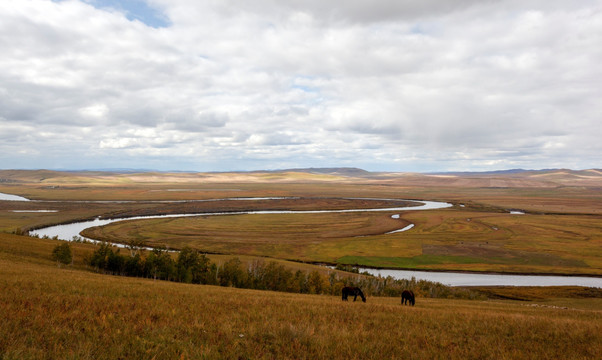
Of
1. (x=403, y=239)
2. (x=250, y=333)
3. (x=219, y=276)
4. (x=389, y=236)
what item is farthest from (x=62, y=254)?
(x=389, y=236)

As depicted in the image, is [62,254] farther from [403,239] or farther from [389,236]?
[389,236]

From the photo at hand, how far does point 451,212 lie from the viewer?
173500 mm

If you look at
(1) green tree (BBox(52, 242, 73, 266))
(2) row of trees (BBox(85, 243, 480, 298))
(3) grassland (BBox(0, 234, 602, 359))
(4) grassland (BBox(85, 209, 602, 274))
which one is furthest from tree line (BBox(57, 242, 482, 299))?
(3) grassland (BBox(0, 234, 602, 359))

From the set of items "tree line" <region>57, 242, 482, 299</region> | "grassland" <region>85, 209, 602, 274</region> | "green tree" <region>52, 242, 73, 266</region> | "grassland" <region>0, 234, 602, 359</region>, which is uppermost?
"grassland" <region>0, 234, 602, 359</region>

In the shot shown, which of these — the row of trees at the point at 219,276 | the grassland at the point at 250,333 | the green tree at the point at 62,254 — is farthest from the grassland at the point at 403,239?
the grassland at the point at 250,333

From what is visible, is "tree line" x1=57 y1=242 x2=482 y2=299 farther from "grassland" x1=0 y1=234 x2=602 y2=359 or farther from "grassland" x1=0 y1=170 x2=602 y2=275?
"grassland" x1=0 y1=234 x2=602 y2=359

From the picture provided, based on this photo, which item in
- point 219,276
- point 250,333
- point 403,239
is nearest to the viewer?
point 250,333

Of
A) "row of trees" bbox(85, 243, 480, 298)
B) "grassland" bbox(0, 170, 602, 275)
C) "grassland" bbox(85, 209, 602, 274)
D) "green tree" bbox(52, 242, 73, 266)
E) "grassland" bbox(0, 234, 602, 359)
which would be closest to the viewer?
"grassland" bbox(0, 234, 602, 359)

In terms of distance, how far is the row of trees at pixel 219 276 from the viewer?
53.8 metres

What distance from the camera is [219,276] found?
58500 mm

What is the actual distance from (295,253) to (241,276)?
42.6 m

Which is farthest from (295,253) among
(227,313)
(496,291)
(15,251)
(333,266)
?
(227,313)

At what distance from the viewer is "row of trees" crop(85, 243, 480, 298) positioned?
53812 mm

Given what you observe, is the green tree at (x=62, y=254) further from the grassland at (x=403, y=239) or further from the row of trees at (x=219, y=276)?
the grassland at (x=403, y=239)
